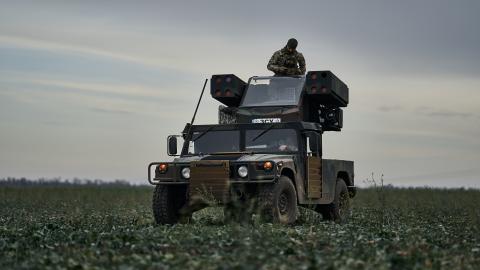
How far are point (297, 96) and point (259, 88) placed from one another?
0.96 meters

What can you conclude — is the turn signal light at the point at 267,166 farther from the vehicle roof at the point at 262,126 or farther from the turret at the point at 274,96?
the turret at the point at 274,96

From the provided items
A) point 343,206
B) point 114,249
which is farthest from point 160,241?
point 343,206

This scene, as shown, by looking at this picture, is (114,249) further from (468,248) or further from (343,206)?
(343,206)

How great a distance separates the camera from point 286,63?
835 inches

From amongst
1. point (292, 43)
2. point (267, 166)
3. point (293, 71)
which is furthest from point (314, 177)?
point (292, 43)

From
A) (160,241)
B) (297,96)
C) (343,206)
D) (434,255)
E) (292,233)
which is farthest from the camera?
(343,206)

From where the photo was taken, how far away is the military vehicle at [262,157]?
16891mm

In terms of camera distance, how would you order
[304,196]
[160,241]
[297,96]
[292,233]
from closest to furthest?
[160,241] < [292,233] < [304,196] < [297,96]

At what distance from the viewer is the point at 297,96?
1972 cm

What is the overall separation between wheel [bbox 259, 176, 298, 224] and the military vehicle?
0.8 inches

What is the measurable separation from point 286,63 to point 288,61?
0.07 m

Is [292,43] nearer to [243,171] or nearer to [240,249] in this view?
[243,171]

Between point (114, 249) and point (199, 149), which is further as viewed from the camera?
point (199, 149)

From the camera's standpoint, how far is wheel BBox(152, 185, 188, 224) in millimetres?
17844
